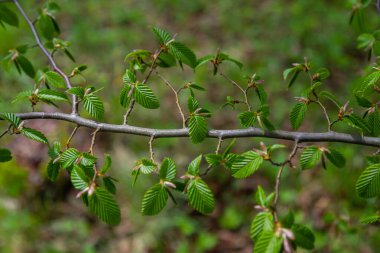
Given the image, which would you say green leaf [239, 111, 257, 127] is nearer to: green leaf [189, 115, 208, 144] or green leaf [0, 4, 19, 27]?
green leaf [189, 115, 208, 144]

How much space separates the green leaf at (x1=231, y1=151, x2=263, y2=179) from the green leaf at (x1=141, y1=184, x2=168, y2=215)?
177 millimetres

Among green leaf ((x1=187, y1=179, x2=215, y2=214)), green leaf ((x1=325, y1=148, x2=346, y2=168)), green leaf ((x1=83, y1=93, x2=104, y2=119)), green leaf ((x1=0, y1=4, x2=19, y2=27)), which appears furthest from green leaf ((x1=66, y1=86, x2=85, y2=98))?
green leaf ((x1=325, y1=148, x2=346, y2=168))

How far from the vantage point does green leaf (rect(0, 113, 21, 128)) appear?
92 centimetres

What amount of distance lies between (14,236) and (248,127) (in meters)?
2.40

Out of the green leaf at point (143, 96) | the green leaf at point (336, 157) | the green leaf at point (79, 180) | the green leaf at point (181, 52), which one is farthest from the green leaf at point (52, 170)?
the green leaf at point (336, 157)

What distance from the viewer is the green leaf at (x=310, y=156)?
95cm

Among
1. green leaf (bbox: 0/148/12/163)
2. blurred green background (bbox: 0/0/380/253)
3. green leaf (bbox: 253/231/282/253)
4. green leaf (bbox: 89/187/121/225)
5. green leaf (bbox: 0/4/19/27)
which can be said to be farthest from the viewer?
blurred green background (bbox: 0/0/380/253)

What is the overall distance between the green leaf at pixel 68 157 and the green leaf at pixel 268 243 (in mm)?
470

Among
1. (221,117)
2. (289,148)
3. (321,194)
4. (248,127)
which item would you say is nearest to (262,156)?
(248,127)

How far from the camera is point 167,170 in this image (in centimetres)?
90

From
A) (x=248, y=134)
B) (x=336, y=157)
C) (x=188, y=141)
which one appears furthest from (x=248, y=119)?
(x=188, y=141)

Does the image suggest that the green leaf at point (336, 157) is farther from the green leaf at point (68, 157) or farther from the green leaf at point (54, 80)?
the green leaf at point (54, 80)

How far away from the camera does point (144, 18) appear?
15.7ft

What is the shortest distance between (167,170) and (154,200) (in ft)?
0.24
